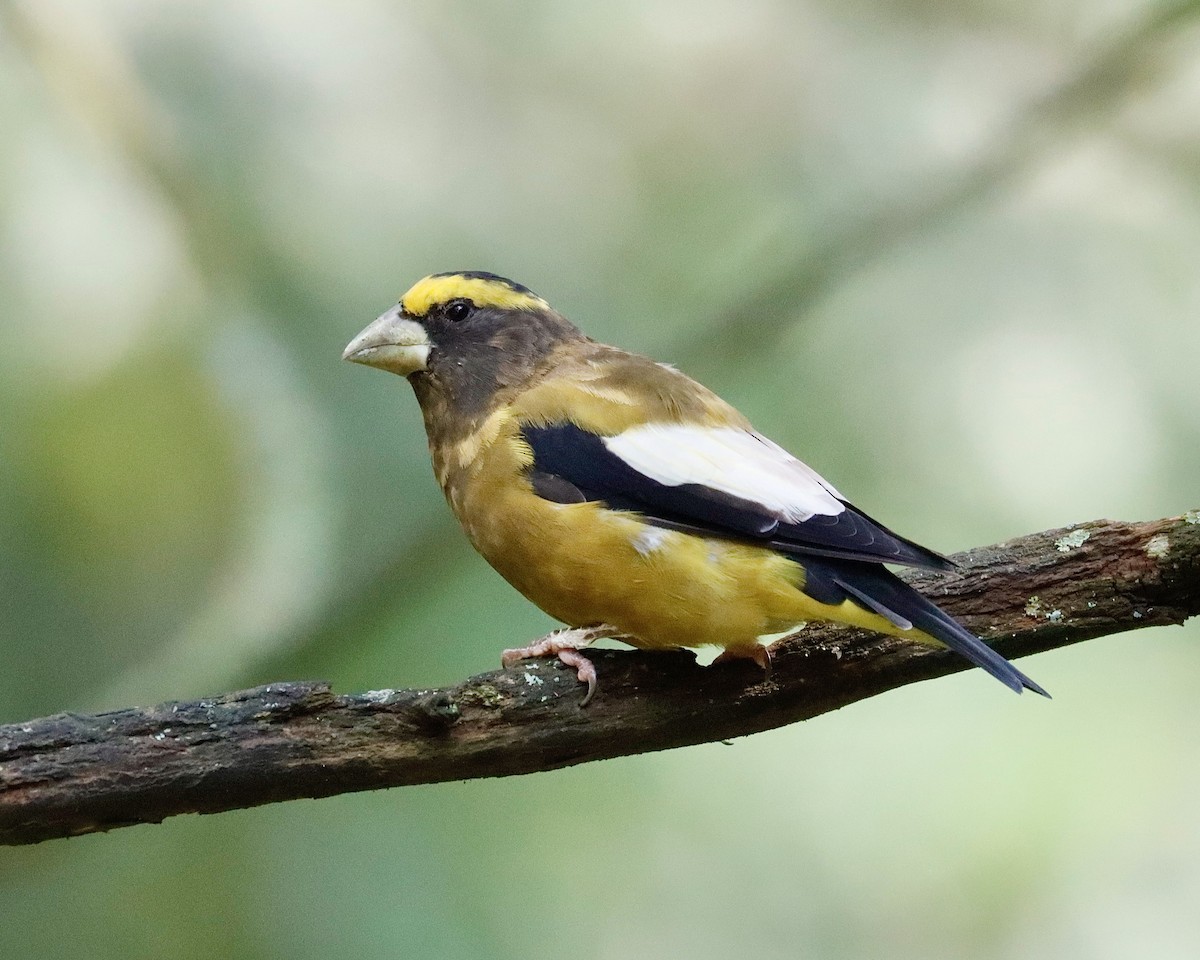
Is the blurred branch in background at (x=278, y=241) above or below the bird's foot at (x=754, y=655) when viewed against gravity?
above

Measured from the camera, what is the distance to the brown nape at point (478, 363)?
104 inches

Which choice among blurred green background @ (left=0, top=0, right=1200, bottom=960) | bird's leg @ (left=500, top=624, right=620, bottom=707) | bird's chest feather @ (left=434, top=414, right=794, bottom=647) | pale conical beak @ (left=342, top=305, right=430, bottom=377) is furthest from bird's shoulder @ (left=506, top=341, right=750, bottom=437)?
blurred green background @ (left=0, top=0, right=1200, bottom=960)

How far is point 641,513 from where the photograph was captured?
229 centimetres

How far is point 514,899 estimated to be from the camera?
11.6 feet

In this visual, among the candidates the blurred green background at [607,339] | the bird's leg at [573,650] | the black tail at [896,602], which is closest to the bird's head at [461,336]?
the bird's leg at [573,650]

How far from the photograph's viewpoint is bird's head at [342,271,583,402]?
269cm

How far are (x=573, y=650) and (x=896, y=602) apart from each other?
618 mm

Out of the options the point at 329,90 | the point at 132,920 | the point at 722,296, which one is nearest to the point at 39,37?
the point at 329,90

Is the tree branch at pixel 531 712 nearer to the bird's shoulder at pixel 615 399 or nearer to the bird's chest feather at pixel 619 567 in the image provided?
the bird's chest feather at pixel 619 567

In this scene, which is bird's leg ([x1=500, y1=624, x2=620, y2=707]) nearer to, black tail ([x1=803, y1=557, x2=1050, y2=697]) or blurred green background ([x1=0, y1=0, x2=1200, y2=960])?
black tail ([x1=803, y1=557, x2=1050, y2=697])

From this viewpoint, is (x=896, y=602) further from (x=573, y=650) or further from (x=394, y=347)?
(x=394, y=347)

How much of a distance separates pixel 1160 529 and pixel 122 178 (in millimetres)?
3192

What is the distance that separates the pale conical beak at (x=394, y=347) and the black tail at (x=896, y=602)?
1040 millimetres

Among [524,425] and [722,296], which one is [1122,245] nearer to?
[722,296]
